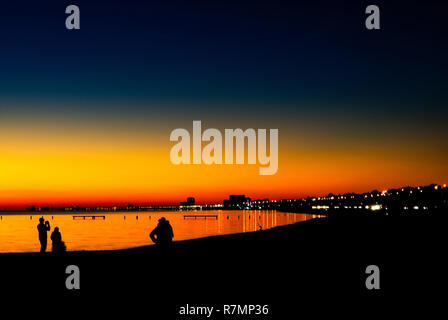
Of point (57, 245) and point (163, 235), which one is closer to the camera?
point (163, 235)

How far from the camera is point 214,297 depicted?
14.1 meters

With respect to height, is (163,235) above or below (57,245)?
above

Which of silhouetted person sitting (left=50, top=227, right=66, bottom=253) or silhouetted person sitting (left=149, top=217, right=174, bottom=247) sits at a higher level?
silhouetted person sitting (left=149, top=217, right=174, bottom=247)

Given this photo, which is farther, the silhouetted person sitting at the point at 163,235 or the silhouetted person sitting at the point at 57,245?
the silhouetted person sitting at the point at 57,245

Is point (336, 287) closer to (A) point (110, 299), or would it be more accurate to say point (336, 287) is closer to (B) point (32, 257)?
(A) point (110, 299)

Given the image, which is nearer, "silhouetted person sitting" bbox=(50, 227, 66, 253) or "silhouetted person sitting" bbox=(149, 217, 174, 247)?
"silhouetted person sitting" bbox=(149, 217, 174, 247)

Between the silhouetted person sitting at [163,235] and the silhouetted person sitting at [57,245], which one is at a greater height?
the silhouetted person sitting at [163,235]
